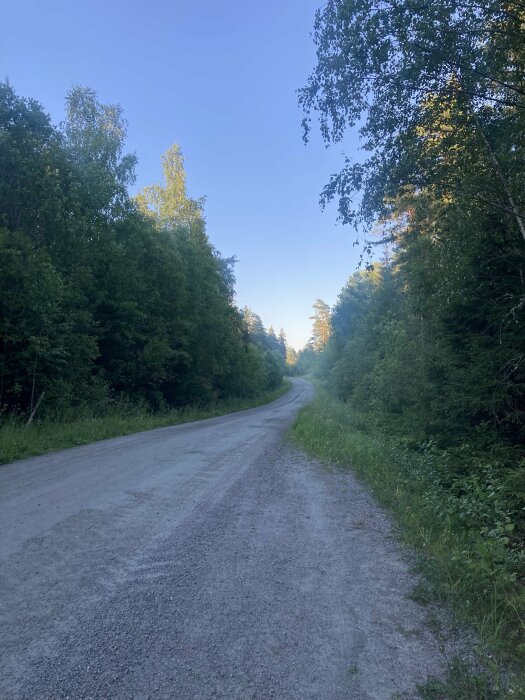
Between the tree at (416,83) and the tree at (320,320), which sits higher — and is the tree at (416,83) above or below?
below

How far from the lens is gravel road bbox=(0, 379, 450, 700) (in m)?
2.17

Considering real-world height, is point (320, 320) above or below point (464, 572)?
above

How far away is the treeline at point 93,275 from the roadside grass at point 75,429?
0.69 m

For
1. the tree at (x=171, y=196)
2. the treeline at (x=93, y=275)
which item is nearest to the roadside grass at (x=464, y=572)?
the treeline at (x=93, y=275)

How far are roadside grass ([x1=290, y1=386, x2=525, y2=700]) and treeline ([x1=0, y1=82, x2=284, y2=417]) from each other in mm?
10013

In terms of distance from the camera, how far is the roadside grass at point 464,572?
219 centimetres

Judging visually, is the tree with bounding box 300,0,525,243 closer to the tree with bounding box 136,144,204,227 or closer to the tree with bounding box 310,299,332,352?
the tree with bounding box 136,144,204,227

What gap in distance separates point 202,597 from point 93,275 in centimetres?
1530

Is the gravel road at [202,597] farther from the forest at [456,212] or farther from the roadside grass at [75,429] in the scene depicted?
the roadside grass at [75,429]

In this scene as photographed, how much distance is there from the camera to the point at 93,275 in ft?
52.6

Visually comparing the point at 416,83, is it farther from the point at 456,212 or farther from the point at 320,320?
the point at 320,320

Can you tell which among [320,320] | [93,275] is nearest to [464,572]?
[93,275]

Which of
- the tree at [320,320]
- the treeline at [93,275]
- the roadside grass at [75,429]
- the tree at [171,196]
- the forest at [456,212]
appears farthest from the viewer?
the tree at [320,320]

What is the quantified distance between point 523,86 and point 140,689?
7647mm
